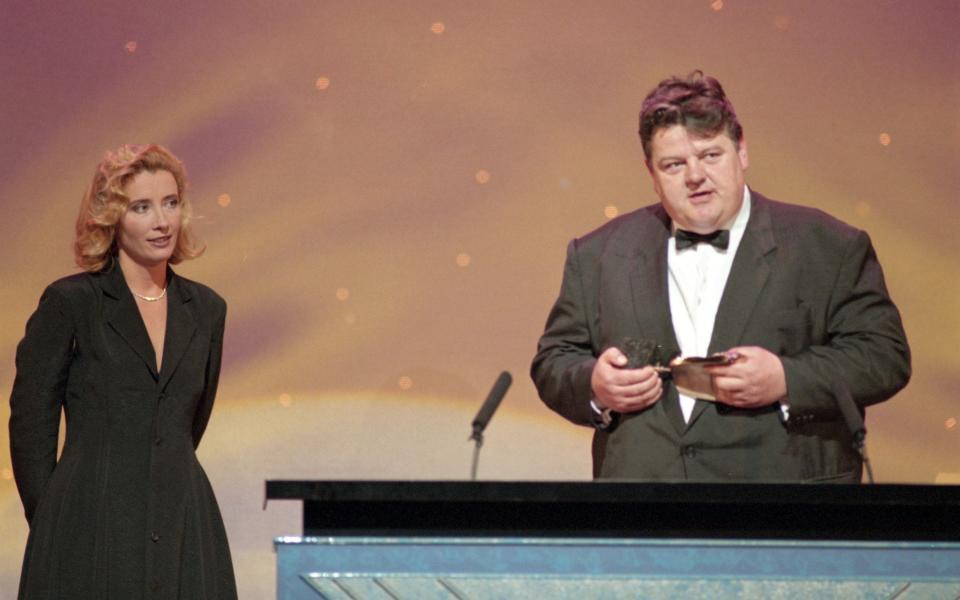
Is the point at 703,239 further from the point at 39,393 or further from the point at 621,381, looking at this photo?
the point at 39,393

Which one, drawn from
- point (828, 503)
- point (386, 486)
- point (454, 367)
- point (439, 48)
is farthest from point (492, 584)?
point (439, 48)

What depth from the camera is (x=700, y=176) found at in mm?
3107

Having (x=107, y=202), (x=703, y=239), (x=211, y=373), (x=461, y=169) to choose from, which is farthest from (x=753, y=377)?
(x=461, y=169)

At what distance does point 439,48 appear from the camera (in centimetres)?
444

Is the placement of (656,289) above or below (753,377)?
above

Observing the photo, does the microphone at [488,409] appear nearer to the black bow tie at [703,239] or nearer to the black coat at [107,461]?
the black bow tie at [703,239]

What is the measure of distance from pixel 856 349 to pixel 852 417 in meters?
0.40

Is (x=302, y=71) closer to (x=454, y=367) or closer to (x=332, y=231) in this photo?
(x=332, y=231)

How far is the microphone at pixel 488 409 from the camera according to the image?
260cm

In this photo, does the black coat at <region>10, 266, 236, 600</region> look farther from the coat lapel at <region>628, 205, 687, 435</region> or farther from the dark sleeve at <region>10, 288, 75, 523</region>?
the coat lapel at <region>628, 205, 687, 435</region>

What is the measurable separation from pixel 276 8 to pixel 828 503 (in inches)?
108

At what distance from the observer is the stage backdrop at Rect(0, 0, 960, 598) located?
14.5ft

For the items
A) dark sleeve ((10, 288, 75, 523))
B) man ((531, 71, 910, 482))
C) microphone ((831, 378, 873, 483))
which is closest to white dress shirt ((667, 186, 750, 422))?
man ((531, 71, 910, 482))

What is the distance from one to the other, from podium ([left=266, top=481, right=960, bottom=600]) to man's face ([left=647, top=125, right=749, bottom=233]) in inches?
35.1
